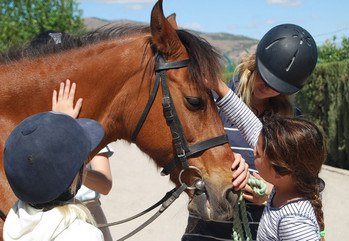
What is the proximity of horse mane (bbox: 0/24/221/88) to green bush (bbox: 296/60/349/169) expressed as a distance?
5.98 metres

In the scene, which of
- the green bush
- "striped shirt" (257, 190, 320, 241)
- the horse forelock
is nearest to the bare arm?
the horse forelock

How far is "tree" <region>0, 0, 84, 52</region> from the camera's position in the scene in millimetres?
14984

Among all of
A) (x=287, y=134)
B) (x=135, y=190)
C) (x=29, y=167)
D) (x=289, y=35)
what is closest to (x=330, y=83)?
(x=135, y=190)

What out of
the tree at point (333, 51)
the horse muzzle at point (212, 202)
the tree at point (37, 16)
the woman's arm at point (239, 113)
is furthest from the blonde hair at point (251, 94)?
the tree at point (37, 16)

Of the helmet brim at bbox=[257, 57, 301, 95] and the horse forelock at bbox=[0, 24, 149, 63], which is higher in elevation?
the horse forelock at bbox=[0, 24, 149, 63]

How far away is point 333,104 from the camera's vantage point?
8.28 meters

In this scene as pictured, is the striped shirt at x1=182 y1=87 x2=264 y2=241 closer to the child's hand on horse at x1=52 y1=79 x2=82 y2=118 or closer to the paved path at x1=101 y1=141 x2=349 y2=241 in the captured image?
the child's hand on horse at x1=52 y1=79 x2=82 y2=118

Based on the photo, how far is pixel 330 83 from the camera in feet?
27.2

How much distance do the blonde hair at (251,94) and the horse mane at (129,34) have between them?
0.28m

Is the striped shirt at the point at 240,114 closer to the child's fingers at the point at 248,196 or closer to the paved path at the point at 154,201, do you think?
the child's fingers at the point at 248,196

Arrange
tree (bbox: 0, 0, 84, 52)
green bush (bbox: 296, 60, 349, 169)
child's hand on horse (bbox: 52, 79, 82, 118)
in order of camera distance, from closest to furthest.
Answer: child's hand on horse (bbox: 52, 79, 82, 118)
green bush (bbox: 296, 60, 349, 169)
tree (bbox: 0, 0, 84, 52)

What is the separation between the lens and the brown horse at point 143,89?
7.43 ft

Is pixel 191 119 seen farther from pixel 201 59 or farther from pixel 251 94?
pixel 251 94

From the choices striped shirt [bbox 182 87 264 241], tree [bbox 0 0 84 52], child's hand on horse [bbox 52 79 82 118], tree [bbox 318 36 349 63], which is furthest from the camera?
tree [bbox 0 0 84 52]
